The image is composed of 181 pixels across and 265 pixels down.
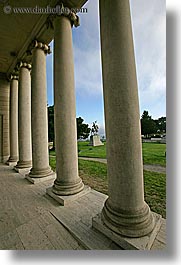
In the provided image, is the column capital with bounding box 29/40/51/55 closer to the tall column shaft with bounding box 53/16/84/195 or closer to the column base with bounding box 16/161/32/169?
the tall column shaft with bounding box 53/16/84/195

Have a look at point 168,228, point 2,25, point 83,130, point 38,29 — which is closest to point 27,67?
point 2,25

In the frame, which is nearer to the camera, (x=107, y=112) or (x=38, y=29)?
(x=107, y=112)

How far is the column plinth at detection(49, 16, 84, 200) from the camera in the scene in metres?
16.5

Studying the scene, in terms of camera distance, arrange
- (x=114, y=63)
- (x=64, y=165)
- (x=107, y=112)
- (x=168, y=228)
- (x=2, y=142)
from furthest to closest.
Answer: (x=2, y=142), (x=64, y=165), (x=107, y=112), (x=114, y=63), (x=168, y=228)

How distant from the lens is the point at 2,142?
44.7 m

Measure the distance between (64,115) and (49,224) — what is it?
34.8 ft

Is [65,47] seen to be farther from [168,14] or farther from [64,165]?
[64,165]

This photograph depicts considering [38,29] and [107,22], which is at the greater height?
[38,29]

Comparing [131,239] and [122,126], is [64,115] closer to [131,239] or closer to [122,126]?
[122,126]

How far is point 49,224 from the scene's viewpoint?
12.0 m

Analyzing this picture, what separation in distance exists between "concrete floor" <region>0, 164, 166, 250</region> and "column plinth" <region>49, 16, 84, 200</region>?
2275 mm

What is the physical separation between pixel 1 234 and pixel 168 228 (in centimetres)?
1208

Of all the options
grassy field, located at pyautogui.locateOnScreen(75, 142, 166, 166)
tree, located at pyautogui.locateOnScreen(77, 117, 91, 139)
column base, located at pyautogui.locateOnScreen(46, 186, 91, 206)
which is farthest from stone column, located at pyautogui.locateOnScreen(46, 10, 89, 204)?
tree, located at pyautogui.locateOnScreen(77, 117, 91, 139)

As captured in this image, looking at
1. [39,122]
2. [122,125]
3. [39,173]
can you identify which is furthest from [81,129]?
[122,125]
